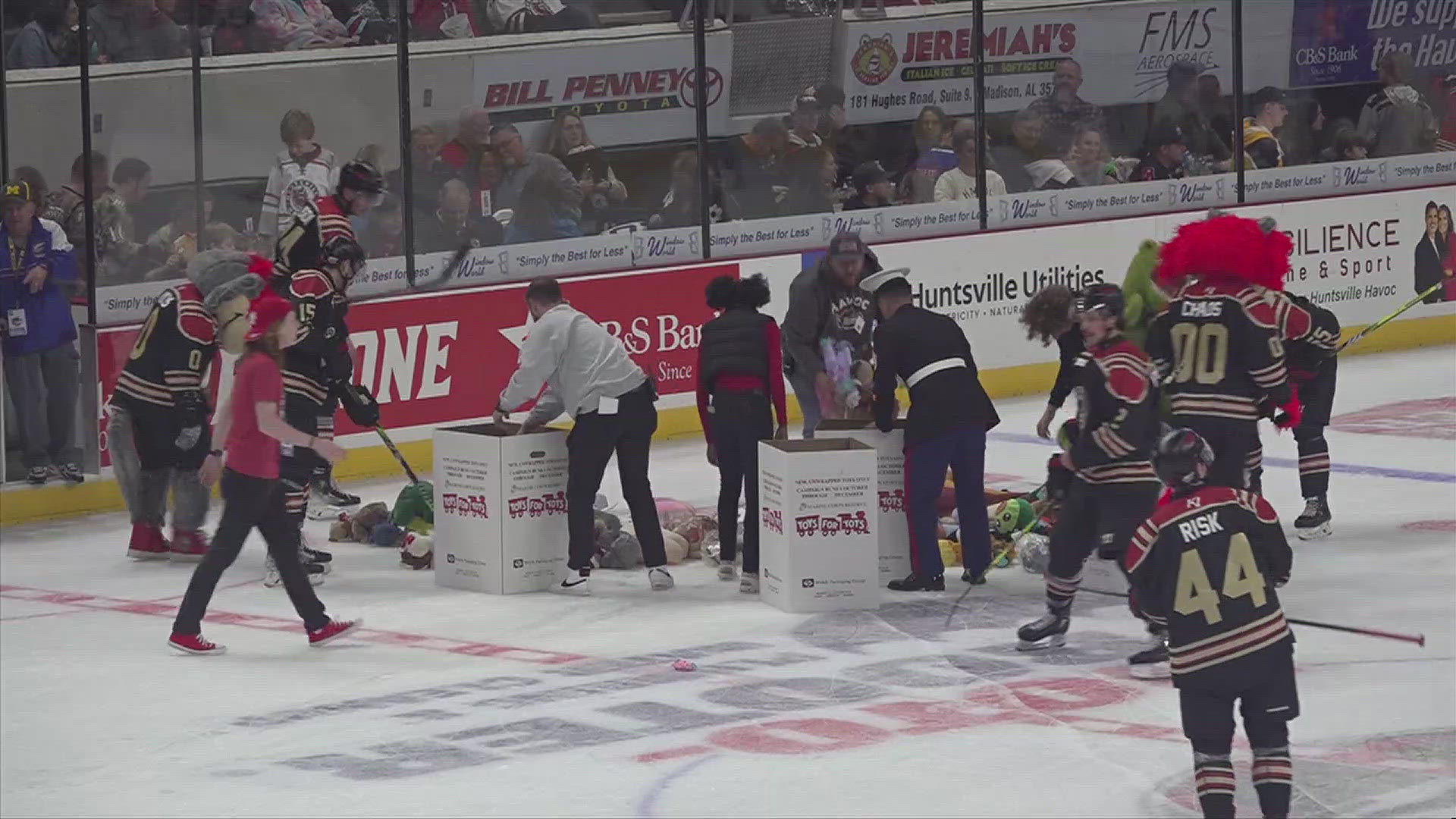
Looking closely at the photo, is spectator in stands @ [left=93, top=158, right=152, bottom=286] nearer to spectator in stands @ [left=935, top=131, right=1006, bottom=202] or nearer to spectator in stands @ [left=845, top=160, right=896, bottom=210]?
spectator in stands @ [left=845, top=160, right=896, bottom=210]

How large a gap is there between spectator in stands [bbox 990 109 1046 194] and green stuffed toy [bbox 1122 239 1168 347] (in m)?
7.44

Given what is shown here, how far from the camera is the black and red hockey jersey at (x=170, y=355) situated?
10.5m

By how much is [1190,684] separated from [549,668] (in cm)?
339

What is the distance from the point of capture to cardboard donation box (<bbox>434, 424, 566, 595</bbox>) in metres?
9.77

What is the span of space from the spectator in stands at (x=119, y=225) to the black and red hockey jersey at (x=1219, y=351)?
6535 mm

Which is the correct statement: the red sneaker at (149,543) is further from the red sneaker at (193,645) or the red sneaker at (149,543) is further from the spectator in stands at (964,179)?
the spectator in stands at (964,179)

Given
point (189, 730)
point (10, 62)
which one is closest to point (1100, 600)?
point (189, 730)

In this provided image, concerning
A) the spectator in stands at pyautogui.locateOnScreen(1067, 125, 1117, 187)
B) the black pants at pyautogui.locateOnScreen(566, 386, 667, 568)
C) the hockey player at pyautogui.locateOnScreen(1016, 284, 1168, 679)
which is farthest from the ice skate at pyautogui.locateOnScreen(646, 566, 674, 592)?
the spectator in stands at pyautogui.locateOnScreen(1067, 125, 1117, 187)

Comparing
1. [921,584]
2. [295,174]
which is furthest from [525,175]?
[921,584]

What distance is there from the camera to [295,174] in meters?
13.2

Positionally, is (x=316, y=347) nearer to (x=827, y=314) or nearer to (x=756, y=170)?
(x=827, y=314)

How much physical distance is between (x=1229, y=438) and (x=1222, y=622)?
2.39m

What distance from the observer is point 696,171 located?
1488 cm

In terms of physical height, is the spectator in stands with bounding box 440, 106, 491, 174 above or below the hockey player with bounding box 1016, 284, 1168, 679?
above
